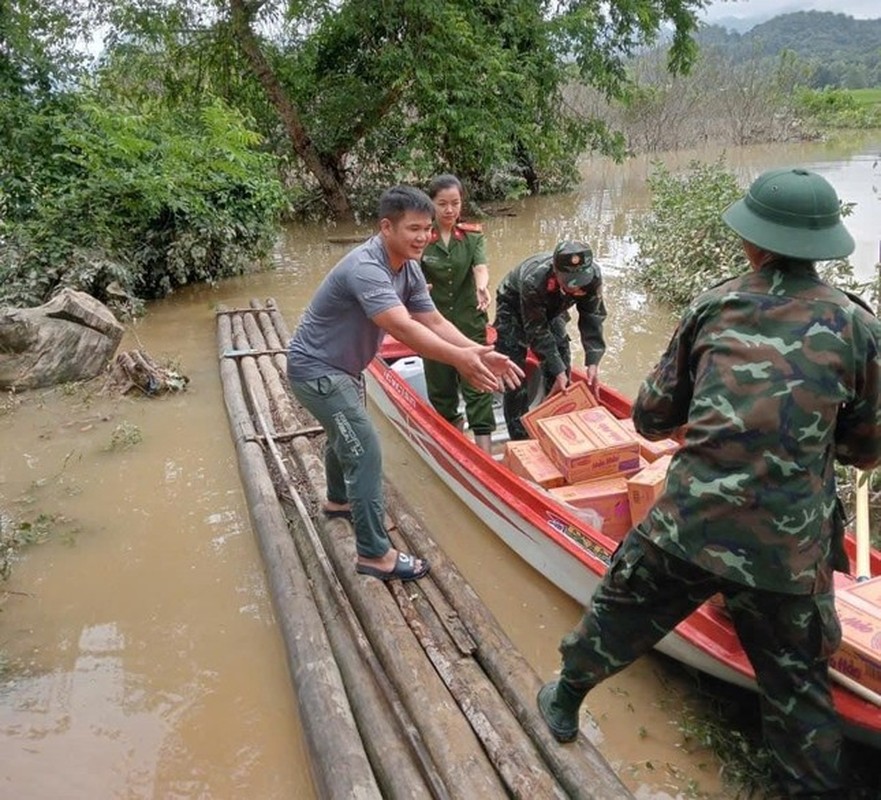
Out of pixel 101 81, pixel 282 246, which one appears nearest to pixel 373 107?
pixel 282 246

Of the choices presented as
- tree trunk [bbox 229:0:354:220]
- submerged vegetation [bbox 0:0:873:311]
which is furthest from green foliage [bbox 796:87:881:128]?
tree trunk [bbox 229:0:354:220]

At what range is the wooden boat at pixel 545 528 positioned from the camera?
269 cm

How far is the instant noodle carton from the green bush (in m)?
8.47

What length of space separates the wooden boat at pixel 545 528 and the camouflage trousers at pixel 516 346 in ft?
1.37

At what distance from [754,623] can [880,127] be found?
33.9m

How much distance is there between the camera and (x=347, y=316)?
328 cm

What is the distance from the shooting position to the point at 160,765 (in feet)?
9.59

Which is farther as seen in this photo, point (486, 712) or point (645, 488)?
point (645, 488)

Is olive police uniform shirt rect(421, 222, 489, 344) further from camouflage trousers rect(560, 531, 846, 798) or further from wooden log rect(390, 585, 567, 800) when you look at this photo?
camouflage trousers rect(560, 531, 846, 798)

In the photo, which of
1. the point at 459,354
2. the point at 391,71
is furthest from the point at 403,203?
the point at 391,71

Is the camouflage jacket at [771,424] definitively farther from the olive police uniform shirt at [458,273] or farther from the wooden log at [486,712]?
the olive police uniform shirt at [458,273]

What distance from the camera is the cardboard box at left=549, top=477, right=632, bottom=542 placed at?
3818 millimetres

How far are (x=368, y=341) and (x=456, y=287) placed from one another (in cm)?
151

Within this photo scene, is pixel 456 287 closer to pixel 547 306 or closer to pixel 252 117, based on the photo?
pixel 547 306
